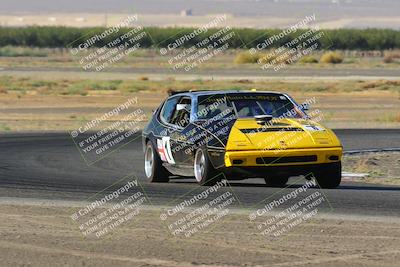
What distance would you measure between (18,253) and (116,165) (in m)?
11.3

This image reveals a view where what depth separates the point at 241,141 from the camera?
14.5 meters

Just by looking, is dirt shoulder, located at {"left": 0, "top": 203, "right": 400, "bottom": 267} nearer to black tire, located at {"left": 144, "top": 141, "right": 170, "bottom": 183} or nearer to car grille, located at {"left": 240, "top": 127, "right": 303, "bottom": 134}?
car grille, located at {"left": 240, "top": 127, "right": 303, "bottom": 134}

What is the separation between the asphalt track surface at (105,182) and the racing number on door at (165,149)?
40cm

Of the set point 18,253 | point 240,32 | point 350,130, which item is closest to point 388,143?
point 350,130

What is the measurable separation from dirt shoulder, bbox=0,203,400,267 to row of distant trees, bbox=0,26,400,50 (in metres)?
131

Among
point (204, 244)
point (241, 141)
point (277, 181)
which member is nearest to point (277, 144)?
point (241, 141)

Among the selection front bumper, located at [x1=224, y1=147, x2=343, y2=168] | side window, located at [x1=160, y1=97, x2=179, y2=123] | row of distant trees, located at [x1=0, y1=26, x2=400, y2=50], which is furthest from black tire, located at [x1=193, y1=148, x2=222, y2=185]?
row of distant trees, located at [x1=0, y1=26, x2=400, y2=50]

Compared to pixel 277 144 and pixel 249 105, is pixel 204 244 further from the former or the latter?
pixel 249 105

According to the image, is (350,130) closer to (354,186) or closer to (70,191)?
(354,186)

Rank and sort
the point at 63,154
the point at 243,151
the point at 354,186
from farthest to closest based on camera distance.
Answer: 1. the point at 63,154
2. the point at 354,186
3. the point at 243,151

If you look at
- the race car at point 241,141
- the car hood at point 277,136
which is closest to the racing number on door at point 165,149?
the race car at point 241,141

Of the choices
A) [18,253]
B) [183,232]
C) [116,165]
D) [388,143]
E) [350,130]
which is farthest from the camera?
[350,130]

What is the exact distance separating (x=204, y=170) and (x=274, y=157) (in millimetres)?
987

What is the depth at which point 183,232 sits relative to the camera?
420 inches
